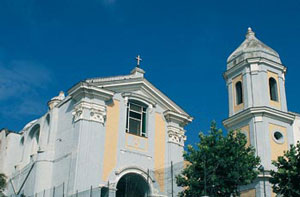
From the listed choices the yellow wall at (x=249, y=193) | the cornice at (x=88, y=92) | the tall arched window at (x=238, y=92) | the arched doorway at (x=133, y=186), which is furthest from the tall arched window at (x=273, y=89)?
the cornice at (x=88, y=92)

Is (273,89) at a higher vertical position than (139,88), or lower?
higher

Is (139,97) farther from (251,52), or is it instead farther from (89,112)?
(251,52)

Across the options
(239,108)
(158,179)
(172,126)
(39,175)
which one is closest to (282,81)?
(239,108)

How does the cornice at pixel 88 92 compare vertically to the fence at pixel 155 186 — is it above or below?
above

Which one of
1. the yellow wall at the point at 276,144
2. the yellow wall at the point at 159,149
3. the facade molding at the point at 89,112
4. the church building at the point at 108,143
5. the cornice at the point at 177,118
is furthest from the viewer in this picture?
the yellow wall at the point at 276,144

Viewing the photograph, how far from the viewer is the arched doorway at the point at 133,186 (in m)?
28.3

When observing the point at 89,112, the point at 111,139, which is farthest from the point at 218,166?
the point at 89,112

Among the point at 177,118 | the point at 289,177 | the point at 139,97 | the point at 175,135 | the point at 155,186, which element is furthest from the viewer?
the point at 177,118

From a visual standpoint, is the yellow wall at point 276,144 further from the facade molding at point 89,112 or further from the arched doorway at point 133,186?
the facade molding at point 89,112

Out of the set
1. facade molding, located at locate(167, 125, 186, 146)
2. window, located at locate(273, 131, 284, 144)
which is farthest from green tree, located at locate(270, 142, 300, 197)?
window, located at locate(273, 131, 284, 144)

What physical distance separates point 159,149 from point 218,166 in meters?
5.74

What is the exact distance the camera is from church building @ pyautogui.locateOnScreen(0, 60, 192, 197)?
26406 millimetres

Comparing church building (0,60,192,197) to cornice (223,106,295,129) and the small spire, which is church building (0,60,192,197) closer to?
cornice (223,106,295,129)

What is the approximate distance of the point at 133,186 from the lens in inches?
1129
